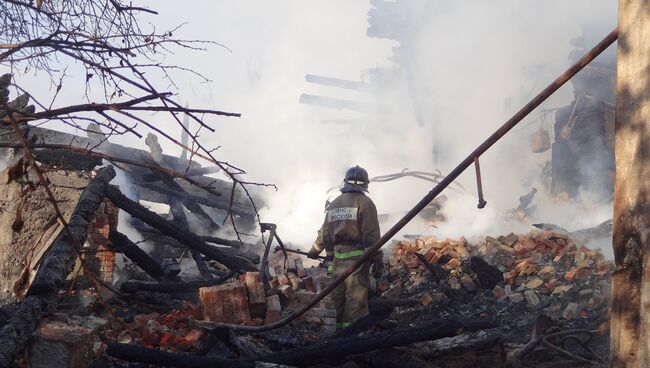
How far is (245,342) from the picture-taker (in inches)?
204

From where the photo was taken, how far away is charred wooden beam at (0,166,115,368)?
3.11 m

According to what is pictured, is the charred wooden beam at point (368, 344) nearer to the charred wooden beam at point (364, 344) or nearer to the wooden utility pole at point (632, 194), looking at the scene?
the charred wooden beam at point (364, 344)

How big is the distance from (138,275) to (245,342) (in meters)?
3.68

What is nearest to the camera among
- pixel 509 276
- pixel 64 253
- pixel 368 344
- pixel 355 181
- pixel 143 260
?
pixel 64 253

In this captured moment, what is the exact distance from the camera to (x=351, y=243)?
25.3 ft

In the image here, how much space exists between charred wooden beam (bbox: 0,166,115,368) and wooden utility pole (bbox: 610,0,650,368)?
2.06 m

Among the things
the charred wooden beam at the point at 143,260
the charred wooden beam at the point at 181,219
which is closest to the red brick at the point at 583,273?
the charred wooden beam at the point at 181,219

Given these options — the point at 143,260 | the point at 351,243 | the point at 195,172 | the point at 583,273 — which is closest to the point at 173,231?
the point at 143,260

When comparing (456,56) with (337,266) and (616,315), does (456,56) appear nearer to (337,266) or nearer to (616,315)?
(337,266)

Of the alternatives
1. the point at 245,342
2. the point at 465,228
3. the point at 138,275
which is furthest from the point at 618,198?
the point at 465,228

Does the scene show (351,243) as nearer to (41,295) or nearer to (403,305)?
(403,305)

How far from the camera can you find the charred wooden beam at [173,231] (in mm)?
7047

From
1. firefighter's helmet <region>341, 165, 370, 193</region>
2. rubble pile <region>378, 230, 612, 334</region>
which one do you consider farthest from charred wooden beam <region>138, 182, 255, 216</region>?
firefighter's helmet <region>341, 165, 370, 193</region>

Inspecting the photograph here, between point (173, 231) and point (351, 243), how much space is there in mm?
2133
